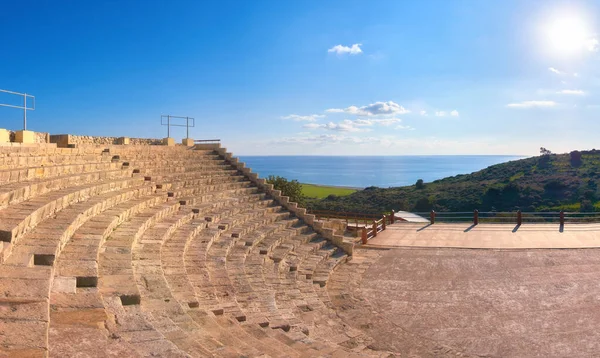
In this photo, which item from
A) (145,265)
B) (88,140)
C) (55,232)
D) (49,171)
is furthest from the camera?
(88,140)

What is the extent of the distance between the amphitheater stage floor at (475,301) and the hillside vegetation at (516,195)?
1503cm

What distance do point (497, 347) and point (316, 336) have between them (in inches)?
115

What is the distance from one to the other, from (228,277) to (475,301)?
17.1ft

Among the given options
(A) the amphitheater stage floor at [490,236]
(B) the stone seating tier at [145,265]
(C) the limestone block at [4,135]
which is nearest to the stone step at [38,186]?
(B) the stone seating tier at [145,265]

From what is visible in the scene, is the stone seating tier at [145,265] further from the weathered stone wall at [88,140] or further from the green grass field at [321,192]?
the green grass field at [321,192]

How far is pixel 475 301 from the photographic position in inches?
344

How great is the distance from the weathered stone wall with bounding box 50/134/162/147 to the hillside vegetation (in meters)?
13.8

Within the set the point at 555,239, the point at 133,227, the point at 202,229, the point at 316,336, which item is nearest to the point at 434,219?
the point at 555,239

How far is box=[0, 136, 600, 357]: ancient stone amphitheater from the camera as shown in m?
3.79

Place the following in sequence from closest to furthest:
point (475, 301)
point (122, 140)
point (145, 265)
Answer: point (145, 265), point (475, 301), point (122, 140)

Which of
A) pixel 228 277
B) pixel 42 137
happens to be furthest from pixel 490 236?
pixel 42 137

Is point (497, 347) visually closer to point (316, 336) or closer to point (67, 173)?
point (316, 336)

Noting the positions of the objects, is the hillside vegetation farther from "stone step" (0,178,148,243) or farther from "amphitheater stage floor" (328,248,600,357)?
"stone step" (0,178,148,243)

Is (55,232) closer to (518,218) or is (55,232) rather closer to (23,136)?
(23,136)
